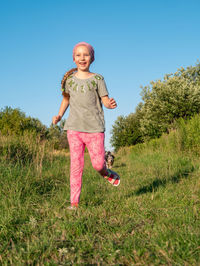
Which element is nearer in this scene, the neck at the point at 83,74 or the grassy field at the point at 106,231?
the grassy field at the point at 106,231

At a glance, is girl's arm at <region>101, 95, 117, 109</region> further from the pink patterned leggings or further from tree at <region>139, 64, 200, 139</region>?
tree at <region>139, 64, 200, 139</region>

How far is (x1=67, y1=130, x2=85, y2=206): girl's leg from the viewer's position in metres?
3.57

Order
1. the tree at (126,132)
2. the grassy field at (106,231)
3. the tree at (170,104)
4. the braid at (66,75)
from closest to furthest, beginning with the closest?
the grassy field at (106,231)
the braid at (66,75)
the tree at (170,104)
the tree at (126,132)

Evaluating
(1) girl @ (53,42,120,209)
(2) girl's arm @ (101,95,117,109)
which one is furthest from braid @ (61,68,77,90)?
(2) girl's arm @ (101,95,117,109)

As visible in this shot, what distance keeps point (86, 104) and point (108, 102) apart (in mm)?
333

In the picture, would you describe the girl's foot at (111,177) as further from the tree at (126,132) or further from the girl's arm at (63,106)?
the tree at (126,132)

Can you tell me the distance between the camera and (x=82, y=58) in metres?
3.61

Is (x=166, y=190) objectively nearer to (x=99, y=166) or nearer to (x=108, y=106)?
(x=99, y=166)

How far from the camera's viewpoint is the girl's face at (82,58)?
3.60m

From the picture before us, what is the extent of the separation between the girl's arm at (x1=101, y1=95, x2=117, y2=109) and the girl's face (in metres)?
0.52

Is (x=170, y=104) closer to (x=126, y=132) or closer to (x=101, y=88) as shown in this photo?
(x=126, y=132)

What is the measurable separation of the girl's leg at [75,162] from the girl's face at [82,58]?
0.98 m

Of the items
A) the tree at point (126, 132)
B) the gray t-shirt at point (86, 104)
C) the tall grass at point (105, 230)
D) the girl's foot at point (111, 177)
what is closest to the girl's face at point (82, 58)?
the gray t-shirt at point (86, 104)

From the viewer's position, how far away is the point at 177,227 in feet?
8.12
